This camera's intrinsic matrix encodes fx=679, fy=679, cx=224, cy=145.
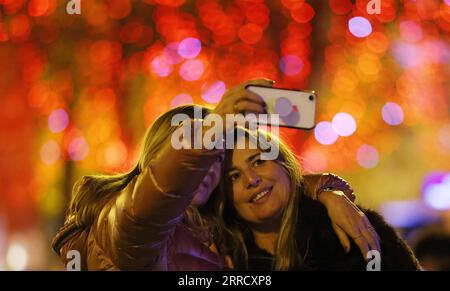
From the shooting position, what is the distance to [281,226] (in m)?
2.75

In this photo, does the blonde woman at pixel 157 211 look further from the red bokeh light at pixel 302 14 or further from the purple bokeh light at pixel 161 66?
the red bokeh light at pixel 302 14

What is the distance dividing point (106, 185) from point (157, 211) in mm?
478

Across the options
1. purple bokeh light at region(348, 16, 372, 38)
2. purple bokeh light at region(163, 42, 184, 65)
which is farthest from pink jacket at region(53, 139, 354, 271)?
purple bokeh light at region(348, 16, 372, 38)

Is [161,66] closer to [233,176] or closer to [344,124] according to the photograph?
[344,124]

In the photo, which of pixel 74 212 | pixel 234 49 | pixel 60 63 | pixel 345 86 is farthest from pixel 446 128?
pixel 74 212

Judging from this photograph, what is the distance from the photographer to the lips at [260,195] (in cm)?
268

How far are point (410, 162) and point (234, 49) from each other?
4.50 metres

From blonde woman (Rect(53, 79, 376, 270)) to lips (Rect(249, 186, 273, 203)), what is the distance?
0.16 meters

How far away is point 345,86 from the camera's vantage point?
33.0ft

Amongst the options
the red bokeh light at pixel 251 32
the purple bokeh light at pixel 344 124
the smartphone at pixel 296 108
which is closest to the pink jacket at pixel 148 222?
the smartphone at pixel 296 108

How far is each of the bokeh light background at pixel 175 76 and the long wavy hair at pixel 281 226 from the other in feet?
14.5

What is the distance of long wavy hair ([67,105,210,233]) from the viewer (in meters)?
2.13

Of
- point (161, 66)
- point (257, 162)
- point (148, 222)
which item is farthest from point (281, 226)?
point (161, 66)
